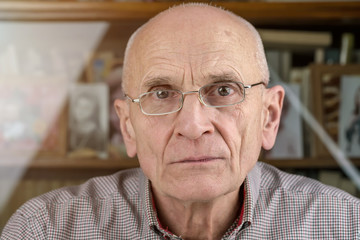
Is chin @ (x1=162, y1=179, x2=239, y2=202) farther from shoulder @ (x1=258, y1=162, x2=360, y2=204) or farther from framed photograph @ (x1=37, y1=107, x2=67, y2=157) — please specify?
framed photograph @ (x1=37, y1=107, x2=67, y2=157)

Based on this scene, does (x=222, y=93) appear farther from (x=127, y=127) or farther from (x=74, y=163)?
(x=74, y=163)

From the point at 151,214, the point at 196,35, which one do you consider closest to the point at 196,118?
the point at 196,35

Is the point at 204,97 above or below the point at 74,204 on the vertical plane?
above

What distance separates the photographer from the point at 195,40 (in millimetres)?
1267

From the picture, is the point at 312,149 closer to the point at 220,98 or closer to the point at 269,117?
the point at 269,117

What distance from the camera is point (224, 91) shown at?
1.27 meters

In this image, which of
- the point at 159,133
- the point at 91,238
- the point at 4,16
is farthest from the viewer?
the point at 4,16

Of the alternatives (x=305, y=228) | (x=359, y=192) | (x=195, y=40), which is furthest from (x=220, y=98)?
(x=359, y=192)

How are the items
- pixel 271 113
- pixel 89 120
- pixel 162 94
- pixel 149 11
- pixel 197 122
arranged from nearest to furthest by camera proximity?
pixel 197 122 → pixel 162 94 → pixel 271 113 → pixel 149 11 → pixel 89 120

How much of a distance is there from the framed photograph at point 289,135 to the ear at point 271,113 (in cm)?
78

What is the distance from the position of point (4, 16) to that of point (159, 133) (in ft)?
4.01

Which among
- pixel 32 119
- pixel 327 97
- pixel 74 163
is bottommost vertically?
pixel 74 163

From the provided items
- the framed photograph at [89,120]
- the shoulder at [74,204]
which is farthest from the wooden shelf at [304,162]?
the shoulder at [74,204]

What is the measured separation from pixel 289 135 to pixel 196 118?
1.10 m
